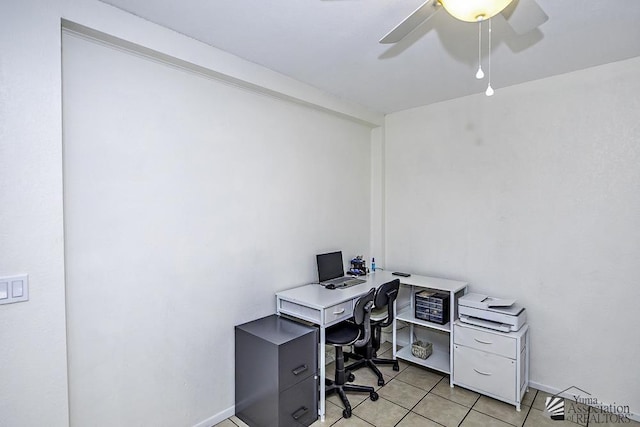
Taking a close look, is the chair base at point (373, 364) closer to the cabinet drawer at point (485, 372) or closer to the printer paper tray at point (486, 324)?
the cabinet drawer at point (485, 372)

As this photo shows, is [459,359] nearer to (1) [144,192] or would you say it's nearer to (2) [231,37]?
(1) [144,192]

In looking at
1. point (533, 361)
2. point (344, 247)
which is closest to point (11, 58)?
point (344, 247)

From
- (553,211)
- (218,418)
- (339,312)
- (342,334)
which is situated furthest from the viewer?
(553,211)

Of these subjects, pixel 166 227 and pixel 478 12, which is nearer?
pixel 478 12

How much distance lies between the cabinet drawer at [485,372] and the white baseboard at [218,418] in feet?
6.04

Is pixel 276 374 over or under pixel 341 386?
over

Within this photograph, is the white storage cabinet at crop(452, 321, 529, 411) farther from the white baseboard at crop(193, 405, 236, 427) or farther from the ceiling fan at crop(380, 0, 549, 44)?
the ceiling fan at crop(380, 0, 549, 44)

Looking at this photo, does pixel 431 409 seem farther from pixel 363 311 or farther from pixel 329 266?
pixel 329 266

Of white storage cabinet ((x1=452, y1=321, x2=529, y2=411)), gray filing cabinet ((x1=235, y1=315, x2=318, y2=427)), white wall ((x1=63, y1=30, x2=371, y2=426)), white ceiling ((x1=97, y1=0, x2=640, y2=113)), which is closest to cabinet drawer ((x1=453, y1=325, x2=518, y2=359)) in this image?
white storage cabinet ((x1=452, y1=321, x2=529, y2=411))

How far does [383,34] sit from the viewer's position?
209cm

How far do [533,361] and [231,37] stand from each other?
3.45 metres

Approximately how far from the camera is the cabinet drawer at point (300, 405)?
2.19 m

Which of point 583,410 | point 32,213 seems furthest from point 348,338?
point 32,213

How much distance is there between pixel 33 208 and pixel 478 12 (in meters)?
2.10
